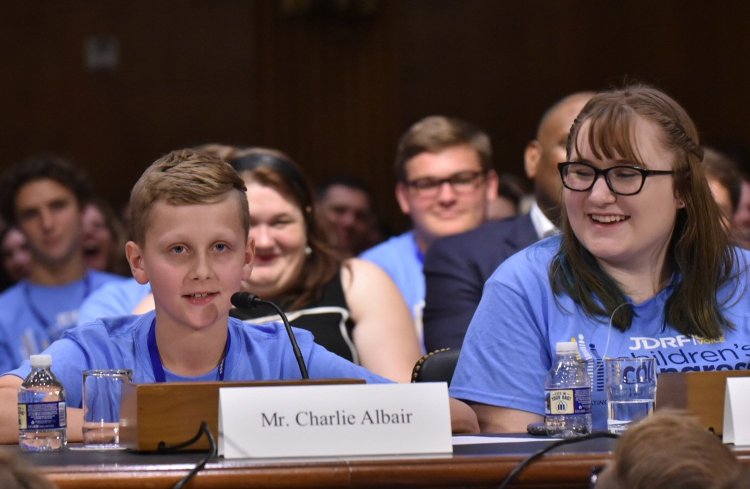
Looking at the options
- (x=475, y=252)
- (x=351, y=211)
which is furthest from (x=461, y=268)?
(x=351, y=211)

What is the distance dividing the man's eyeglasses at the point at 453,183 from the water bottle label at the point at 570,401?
2.48m

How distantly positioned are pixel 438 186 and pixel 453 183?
0.19ft

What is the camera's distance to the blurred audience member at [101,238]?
6035 millimetres

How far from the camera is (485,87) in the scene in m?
7.41

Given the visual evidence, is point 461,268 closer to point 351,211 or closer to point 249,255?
point 249,255

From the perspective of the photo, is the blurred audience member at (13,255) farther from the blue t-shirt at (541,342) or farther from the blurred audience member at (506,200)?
the blue t-shirt at (541,342)

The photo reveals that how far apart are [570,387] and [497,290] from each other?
1.33ft

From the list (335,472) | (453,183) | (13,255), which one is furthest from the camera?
(13,255)

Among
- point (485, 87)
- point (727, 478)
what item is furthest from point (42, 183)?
point (727, 478)

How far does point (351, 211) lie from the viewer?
639 centimetres

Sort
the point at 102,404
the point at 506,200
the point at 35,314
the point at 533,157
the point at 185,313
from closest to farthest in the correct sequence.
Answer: the point at 102,404 < the point at 185,313 < the point at 533,157 < the point at 35,314 < the point at 506,200

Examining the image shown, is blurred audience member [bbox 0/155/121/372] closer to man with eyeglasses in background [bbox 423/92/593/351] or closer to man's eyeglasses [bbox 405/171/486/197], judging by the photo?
man's eyeglasses [bbox 405/171/486/197]

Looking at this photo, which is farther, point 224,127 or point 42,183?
point 224,127

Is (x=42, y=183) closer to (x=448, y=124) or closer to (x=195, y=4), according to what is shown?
(x=448, y=124)
